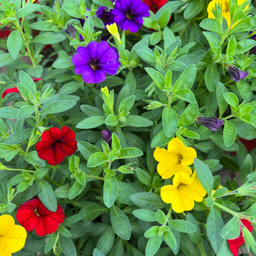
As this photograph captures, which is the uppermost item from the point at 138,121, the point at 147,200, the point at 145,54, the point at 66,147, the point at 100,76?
the point at 145,54

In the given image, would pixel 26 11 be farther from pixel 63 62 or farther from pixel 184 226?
pixel 184 226

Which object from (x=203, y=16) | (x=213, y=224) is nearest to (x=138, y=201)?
(x=213, y=224)

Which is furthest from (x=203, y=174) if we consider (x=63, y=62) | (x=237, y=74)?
(x=63, y=62)

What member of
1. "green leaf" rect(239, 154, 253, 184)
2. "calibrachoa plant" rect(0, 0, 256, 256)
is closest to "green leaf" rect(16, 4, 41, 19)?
"calibrachoa plant" rect(0, 0, 256, 256)

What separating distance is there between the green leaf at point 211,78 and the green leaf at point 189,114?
17 cm

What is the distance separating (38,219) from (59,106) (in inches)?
16.7

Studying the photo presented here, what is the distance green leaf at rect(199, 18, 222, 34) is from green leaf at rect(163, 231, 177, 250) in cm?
75

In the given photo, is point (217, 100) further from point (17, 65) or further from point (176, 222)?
point (17, 65)

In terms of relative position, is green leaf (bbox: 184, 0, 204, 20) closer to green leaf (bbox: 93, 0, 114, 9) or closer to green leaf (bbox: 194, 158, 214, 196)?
green leaf (bbox: 93, 0, 114, 9)

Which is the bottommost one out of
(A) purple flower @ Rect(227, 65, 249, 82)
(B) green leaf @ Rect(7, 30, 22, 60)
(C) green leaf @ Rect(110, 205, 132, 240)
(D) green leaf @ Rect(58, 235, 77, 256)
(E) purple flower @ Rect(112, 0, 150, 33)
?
(D) green leaf @ Rect(58, 235, 77, 256)

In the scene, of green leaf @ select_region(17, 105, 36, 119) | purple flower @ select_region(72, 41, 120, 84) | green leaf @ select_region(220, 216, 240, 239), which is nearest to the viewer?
green leaf @ select_region(220, 216, 240, 239)

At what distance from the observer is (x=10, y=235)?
2.76 ft

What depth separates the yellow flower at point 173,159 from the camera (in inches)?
33.7

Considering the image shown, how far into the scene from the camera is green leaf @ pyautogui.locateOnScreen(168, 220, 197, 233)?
31.6 inches
